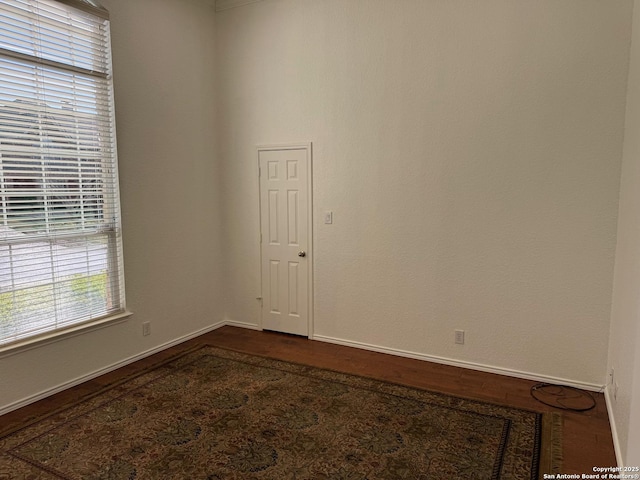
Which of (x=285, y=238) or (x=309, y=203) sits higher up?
(x=309, y=203)

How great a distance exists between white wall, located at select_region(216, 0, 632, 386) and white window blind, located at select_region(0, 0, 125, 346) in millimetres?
1513

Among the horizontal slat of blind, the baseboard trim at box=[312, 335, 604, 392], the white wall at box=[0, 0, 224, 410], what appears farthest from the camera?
the white wall at box=[0, 0, 224, 410]

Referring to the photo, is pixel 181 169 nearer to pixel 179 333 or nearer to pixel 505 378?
pixel 179 333

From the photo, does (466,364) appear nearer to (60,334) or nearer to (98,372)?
(98,372)

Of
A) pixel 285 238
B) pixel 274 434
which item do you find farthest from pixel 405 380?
pixel 285 238

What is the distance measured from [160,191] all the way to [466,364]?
10.6ft

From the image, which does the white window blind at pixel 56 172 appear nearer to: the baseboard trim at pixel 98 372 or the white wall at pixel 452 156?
the baseboard trim at pixel 98 372

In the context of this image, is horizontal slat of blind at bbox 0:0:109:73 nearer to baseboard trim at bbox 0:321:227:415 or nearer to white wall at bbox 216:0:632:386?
white wall at bbox 216:0:632:386

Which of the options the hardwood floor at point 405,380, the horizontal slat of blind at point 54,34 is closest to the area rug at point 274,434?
the hardwood floor at point 405,380

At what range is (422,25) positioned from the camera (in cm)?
382

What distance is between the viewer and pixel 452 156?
380 centimetres

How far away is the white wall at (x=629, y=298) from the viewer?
2.21 m

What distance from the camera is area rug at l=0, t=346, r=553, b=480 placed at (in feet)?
8.28

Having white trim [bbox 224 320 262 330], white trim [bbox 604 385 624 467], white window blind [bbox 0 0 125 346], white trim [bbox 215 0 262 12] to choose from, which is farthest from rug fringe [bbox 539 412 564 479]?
white trim [bbox 215 0 262 12]
